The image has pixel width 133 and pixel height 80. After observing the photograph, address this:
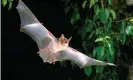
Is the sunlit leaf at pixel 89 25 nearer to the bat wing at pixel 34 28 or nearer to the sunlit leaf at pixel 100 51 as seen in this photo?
the sunlit leaf at pixel 100 51

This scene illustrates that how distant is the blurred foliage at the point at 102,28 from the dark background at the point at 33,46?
20cm

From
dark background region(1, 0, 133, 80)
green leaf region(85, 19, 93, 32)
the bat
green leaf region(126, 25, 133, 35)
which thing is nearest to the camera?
the bat

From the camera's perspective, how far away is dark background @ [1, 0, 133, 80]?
366 cm

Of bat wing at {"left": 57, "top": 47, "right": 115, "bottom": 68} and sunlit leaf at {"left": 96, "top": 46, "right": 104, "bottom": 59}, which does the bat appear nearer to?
bat wing at {"left": 57, "top": 47, "right": 115, "bottom": 68}

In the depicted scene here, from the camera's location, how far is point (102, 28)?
3.20 metres

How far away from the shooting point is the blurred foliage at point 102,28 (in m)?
3.11

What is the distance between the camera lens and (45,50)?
2832 mm

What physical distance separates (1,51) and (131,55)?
46.8 inches

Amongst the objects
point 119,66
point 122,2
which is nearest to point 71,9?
point 122,2

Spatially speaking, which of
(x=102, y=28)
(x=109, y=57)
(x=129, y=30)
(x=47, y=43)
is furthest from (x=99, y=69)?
(x=47, y=43)

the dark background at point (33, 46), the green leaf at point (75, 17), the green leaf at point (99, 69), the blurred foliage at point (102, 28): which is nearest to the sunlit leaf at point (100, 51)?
the blurred foliage at point (102, 28)

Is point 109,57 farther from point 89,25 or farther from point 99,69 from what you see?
point 89,25

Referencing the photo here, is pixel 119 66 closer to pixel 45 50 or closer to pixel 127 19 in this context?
pixel 127 19

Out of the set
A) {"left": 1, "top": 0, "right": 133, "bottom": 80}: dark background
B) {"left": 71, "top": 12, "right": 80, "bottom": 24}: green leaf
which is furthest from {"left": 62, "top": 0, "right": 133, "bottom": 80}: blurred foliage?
{"left": 1, "top": 0, "right": 133, "bottom": 80}: dark background
